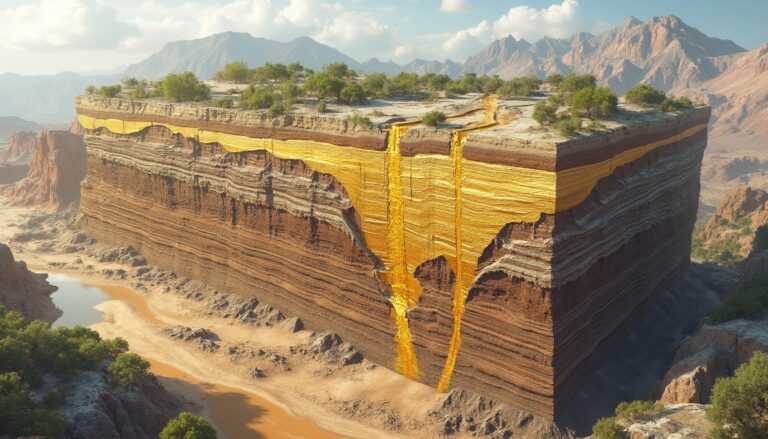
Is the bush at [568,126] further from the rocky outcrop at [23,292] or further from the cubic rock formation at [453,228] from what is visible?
the rocky outcrop at [23,292]

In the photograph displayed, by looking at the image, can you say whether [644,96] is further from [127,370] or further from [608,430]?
[127,370]

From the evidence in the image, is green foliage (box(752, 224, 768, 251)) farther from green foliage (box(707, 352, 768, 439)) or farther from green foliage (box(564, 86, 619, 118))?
green foliage (box(707, 352, 768, 439))

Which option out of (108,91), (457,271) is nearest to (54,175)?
(108,91)

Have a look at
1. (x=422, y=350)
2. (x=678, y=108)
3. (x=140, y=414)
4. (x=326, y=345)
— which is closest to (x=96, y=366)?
(x=140, y=414)

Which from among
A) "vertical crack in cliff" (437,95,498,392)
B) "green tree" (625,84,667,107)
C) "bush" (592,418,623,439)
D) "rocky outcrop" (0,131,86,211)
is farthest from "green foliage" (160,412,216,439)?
"rocky outcrop" (0,131,86,211)

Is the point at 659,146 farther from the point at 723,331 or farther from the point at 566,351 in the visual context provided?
the point at 566,351

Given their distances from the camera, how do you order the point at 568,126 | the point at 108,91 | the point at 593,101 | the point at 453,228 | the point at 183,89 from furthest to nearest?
1. the point at 108,91
2. the point at 183,89
3. the point at 593,101
4. the point at 453,228
5. the point at 568,126

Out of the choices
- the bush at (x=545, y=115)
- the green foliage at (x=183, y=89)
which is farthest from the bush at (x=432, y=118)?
the green foliage at (x=183, y=89)
